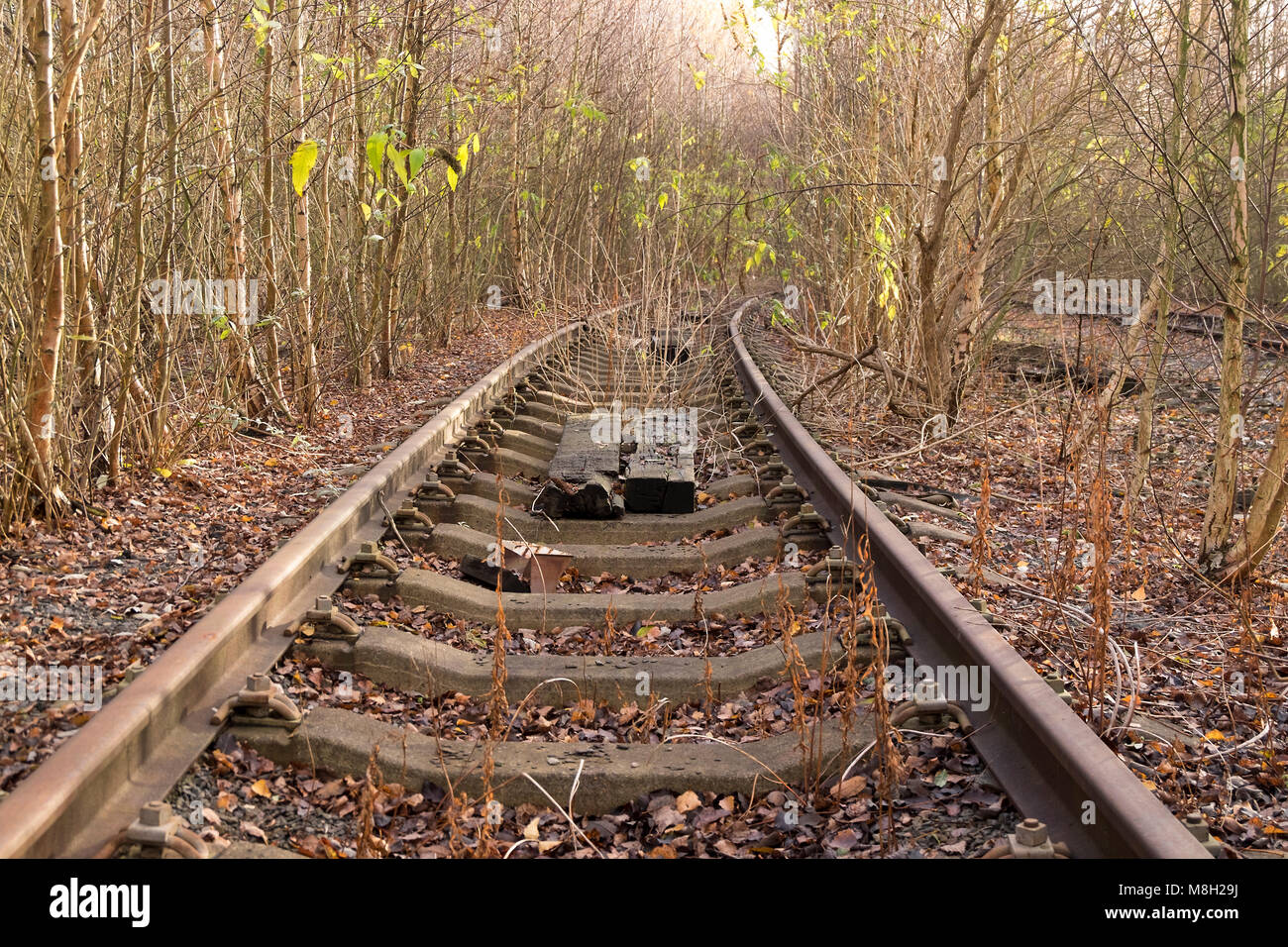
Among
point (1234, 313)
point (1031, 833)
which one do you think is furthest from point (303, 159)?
point (1234, 313)

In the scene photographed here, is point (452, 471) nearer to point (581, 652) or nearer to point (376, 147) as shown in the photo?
point (581, 652)

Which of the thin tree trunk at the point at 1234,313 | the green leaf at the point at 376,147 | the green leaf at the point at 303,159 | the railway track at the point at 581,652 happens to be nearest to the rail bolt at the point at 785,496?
the railway track at the point at 581,652

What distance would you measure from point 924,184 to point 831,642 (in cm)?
554

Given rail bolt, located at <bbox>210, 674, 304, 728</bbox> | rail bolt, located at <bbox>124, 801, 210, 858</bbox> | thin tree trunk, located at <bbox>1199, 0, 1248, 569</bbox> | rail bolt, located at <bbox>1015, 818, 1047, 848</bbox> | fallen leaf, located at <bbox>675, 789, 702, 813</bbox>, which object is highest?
thin tree trunk, located at <bbox>1199, 0, 1248, 569</bbox>

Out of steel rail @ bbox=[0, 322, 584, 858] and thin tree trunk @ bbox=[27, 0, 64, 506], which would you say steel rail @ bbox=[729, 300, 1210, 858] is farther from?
thin tree trunk @ bbox=[27, 0, 64, 506]

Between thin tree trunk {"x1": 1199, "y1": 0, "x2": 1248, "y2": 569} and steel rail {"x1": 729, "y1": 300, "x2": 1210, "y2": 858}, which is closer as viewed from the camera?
steel rail {"x1": 729, "y1": 300, "x2": 1210, "y2": 858}

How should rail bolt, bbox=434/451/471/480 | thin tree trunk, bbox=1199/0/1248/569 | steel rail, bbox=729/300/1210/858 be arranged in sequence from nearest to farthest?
steel rail, bbox=729/300/1210/858 → thin tree trunk, bbox=1199/0/1248/569 → rail bolt, bbox=434/451/471/480

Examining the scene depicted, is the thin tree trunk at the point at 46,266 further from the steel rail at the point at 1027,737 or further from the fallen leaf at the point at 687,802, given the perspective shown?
the steel rail at the point at 1027,737

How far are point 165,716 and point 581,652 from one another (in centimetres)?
167

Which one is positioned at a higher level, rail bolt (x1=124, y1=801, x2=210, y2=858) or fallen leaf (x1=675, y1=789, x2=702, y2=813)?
rail bolt (x1=124, y1=801, x2=210, y2=858)

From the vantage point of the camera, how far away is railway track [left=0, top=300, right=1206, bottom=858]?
2.73m

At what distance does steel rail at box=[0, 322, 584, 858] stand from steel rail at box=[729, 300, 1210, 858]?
2076 millimetres

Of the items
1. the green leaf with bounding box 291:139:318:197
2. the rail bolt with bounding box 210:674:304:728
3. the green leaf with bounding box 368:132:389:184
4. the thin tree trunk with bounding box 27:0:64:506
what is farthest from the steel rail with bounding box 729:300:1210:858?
the thin tree trunk with bounding box 27:0:64:506

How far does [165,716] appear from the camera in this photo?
9.87 feet
